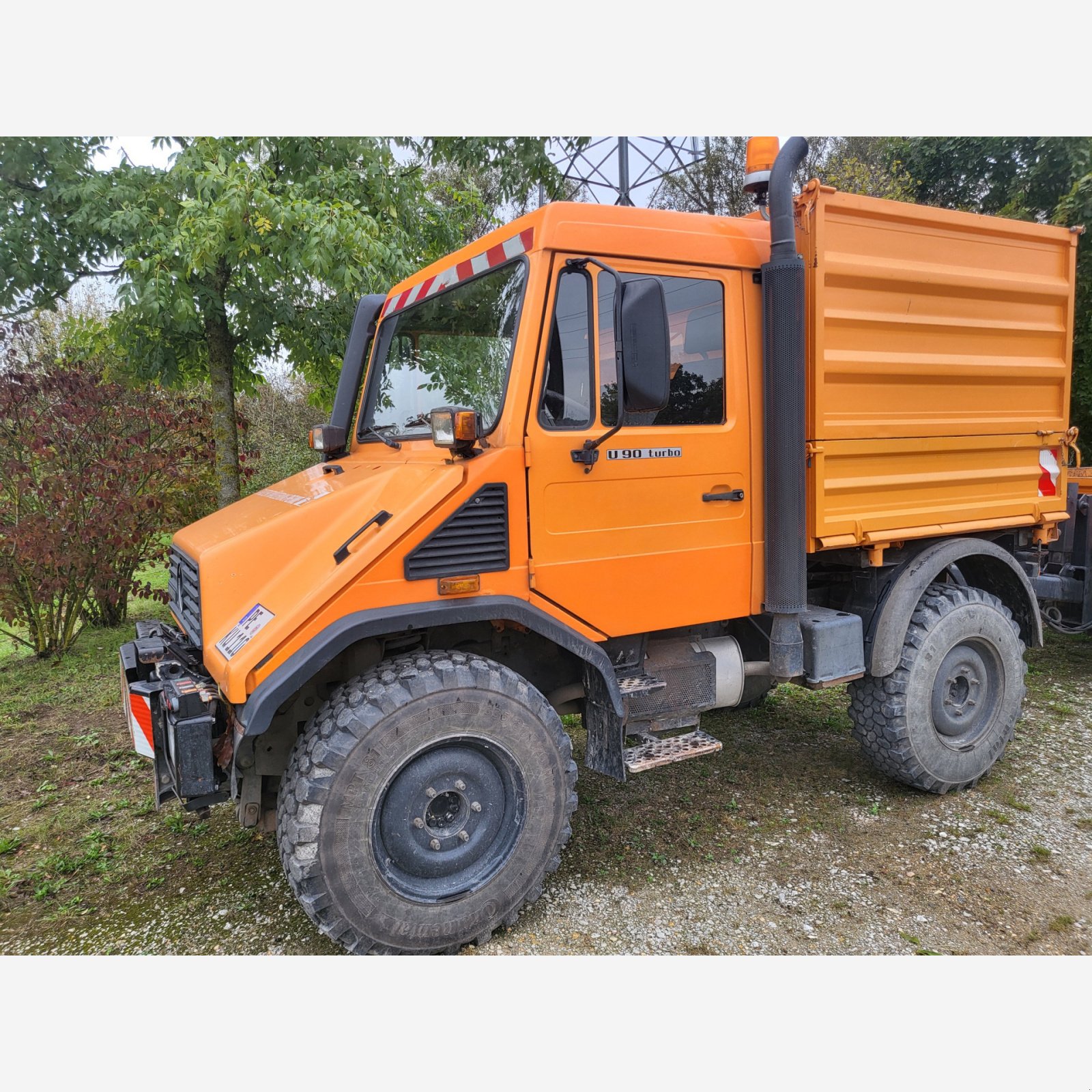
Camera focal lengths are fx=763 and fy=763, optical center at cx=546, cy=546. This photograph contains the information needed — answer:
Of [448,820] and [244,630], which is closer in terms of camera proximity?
[244,630]

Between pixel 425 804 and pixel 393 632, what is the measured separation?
64 centimetres

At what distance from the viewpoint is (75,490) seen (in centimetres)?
696

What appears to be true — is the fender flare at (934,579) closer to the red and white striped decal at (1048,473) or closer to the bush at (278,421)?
the red and white striped decal at (1048,473)

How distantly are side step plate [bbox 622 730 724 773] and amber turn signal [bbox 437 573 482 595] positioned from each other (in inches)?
39.9

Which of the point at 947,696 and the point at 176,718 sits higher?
the point at 176,718

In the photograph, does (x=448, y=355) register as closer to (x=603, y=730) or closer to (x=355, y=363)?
(x=355, y=363)

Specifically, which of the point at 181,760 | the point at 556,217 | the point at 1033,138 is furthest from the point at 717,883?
the point at 1033,138

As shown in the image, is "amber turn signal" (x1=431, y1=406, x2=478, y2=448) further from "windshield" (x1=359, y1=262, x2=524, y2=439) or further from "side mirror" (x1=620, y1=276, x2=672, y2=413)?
"side mirror" (x1=620, y1=276, x2=672, y2=413)

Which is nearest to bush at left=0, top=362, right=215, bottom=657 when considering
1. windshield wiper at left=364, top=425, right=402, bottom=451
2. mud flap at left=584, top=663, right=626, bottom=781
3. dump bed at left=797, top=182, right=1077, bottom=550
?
windshield wiper at left=364, top=425, right=402, bottom=451

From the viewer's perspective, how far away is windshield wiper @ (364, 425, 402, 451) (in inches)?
136

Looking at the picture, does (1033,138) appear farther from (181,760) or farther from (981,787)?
(181,760)

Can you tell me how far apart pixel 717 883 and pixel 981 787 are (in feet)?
6.05

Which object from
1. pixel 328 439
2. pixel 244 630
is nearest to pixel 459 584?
pixel 244 630

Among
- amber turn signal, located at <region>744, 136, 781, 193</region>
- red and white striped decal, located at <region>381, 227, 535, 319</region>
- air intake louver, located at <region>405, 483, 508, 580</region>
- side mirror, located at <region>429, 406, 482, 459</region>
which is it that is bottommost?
air intake louver, located at <region>405, 483, 508, 580</region>
